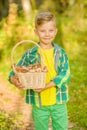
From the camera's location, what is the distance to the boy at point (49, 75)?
436cm

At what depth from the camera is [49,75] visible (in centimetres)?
446

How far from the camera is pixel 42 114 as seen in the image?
14.8 ft

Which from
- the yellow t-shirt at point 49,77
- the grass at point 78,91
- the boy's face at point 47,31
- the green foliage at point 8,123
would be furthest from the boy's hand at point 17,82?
the grass at point 78,91

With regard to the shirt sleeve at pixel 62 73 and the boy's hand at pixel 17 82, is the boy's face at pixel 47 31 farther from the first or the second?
the boy's hand at pixel 17 82

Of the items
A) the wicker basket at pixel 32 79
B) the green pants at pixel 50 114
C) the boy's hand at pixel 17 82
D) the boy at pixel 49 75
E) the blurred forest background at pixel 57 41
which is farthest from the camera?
the blurred forest background at pixel 57 41

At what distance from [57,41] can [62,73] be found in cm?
Result: 810

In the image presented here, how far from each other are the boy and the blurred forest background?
1.28 m

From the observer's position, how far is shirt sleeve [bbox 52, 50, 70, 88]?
4340 millimetres

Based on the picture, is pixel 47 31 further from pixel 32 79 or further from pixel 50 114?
pixel 50 114

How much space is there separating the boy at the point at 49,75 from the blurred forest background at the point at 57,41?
4.20 feet

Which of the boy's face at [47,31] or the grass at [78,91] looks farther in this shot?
the grass at [78,91]

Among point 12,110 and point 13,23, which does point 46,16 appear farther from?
point 13,23

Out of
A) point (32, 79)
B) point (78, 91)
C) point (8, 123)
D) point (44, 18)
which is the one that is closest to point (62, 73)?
point (32, 79)

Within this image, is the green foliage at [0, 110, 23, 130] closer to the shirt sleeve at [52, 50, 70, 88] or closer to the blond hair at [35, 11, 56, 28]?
the shirt sleeve at [52, 50, 70, 88]
